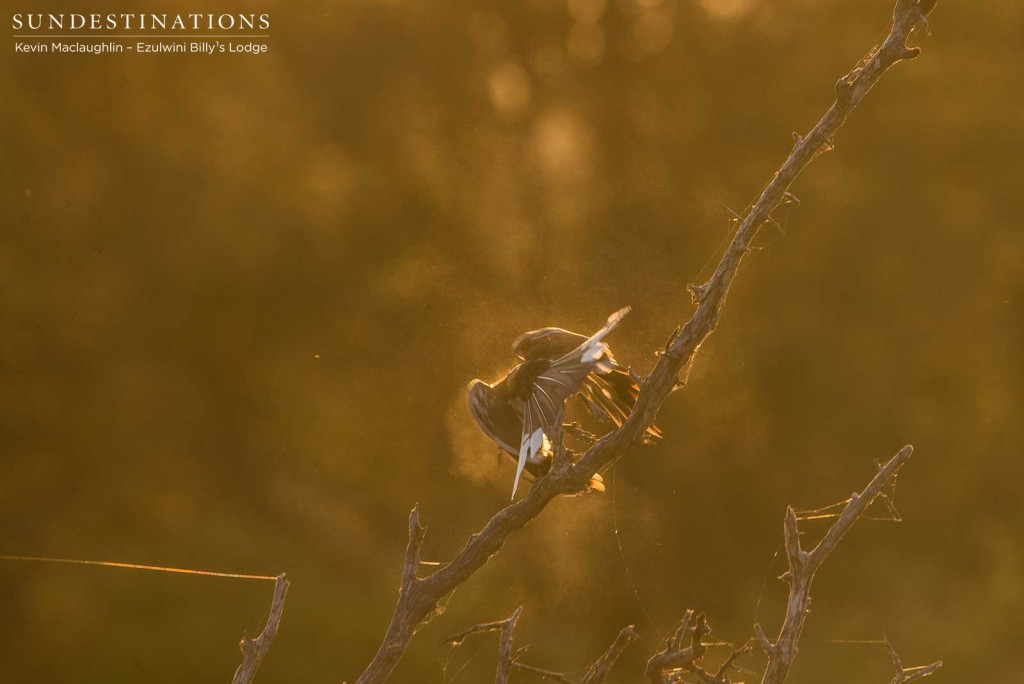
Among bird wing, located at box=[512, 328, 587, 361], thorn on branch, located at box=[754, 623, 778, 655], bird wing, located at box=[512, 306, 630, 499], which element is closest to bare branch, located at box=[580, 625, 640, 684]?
thorn on branch, located at box=[754, 623, 778, 655]

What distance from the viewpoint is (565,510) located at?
1108cm

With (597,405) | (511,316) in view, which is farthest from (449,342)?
(597,405)

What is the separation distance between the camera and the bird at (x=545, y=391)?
15.5ft

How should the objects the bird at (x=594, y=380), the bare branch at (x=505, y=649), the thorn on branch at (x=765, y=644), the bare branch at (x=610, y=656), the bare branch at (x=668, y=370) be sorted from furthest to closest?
the bird at (x=594, y=380)
the bare branch at (x=505, y=649)
the bare branch at (x=610, y=656)
the thorn on branch at (x=765, y=644)
the bare branch at (x=668, y=370)

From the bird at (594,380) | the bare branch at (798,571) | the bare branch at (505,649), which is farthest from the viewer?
the bird at (594,380)

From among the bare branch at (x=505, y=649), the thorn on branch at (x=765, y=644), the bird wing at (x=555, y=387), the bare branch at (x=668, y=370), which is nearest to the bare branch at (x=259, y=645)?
the bare branch at (x=668, y=370)

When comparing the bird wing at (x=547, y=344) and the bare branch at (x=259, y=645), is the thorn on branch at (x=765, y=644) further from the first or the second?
the bare branch at (x=259, y=645)

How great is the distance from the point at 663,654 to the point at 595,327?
585 cm

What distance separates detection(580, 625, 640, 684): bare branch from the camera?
469 cm

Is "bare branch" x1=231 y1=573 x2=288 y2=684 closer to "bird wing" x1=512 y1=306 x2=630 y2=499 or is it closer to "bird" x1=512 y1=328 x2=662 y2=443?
"bird wing" x1=512 y1=306 x2=630 y2=499

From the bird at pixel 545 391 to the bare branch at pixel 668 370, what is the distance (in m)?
0.24

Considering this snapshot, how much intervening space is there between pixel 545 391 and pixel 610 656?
124cm

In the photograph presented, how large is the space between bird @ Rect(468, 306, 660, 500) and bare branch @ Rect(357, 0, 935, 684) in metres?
0.24

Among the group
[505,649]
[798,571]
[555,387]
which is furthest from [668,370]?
[505,649]
